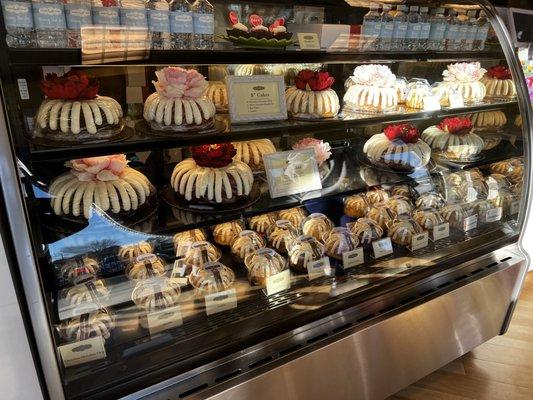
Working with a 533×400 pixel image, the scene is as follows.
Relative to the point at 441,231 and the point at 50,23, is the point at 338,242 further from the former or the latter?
the point at 50,23

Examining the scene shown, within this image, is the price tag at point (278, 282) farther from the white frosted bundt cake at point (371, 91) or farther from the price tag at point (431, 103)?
the price tag at point (431, 103)

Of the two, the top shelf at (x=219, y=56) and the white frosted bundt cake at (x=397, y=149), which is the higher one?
the top shelf at (x=219, y=56)

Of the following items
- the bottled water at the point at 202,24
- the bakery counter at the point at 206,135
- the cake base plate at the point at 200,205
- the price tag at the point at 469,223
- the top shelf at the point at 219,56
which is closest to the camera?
the top shelf at the point at 219,56

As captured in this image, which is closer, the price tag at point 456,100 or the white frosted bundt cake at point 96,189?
the white frosted bundt cake at point 96,189

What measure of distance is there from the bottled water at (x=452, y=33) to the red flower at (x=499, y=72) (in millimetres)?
463

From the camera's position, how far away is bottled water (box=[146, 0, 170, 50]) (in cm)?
132

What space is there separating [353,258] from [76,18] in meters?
1.40

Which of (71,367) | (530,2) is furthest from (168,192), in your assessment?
(530,2)

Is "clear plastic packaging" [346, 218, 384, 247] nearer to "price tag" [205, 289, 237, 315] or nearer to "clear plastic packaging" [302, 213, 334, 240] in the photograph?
"clear plastic packaging" [302, 213, 334, 240]

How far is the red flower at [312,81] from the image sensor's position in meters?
1.77

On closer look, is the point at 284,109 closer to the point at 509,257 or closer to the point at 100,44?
the point at 100,44

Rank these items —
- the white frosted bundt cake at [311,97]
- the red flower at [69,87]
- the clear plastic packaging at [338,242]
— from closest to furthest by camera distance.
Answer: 1. the red flower at [69,87]
2. the white frosted bundt cake at [311,97]
3. the clear plastic packaging at [338,242]

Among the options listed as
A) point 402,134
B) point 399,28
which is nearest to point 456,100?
point 402,134

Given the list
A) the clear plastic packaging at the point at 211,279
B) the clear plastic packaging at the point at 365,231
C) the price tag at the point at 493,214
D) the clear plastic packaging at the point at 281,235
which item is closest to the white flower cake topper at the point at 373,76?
the clear plastic packaging at the point at 365,231
